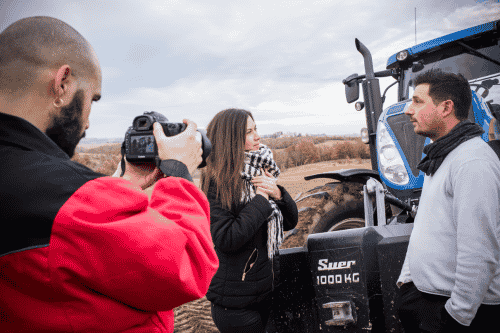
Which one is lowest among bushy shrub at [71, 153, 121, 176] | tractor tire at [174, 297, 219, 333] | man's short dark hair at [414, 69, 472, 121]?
tractor tire at [174, 297, 219, 333]

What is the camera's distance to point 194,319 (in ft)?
12.1

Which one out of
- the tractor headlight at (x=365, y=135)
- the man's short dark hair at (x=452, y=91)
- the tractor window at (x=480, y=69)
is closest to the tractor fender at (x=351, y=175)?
the tractor headlight at (x=365, y=135)

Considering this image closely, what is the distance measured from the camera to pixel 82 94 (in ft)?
3.13

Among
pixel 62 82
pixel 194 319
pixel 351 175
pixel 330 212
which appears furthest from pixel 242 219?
pixel 194 319

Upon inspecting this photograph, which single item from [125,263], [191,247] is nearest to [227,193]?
[191,247]

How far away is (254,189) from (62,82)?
4.44 feet

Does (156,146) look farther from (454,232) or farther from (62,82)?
(454,232)

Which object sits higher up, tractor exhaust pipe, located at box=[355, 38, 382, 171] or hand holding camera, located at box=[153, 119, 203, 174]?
tractor exhaust pipe, located at box=[355, 38, 382, 171]

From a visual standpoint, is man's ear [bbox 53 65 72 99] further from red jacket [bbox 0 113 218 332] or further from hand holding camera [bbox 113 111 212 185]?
hand holding camera [bbox 113 111 212 185]

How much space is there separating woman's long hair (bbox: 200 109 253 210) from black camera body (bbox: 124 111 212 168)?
712 millimetres

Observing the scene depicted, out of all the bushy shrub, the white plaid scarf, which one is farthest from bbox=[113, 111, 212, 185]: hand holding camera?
the bushy shrub

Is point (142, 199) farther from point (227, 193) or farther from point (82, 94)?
point (227, 193)

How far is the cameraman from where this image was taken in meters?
0.73

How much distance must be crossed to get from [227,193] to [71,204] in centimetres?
125
